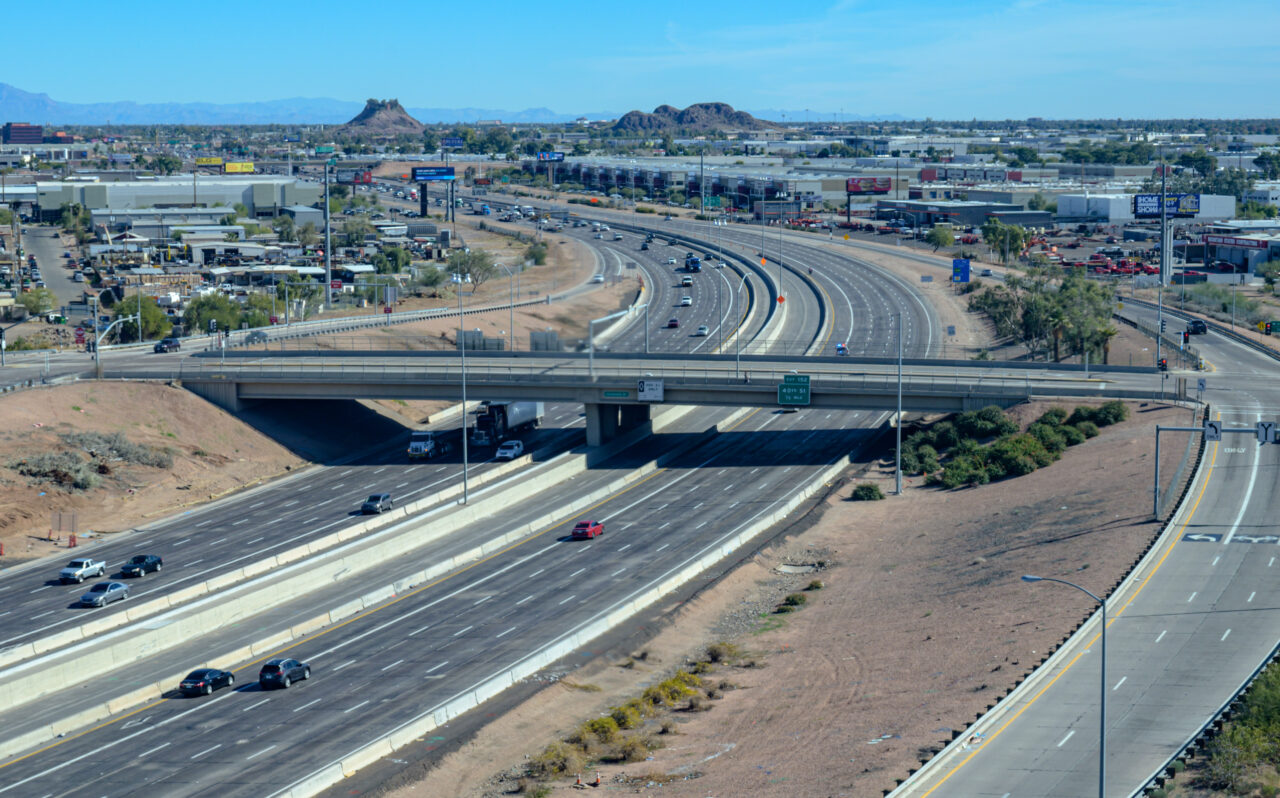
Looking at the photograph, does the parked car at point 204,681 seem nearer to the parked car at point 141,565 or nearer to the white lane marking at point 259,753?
the white lane marking at point 259,753

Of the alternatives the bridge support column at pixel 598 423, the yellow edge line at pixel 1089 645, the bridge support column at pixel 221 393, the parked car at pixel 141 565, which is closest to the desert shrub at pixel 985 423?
the yellow edge line at pixel 1089 645

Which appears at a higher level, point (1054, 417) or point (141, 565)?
point (1054, 417)

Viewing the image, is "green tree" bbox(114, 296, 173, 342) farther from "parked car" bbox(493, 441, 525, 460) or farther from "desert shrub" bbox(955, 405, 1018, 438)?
"desert shrub" bbox(955, 405, 1018, 438)

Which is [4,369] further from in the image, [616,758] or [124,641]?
[616,758]

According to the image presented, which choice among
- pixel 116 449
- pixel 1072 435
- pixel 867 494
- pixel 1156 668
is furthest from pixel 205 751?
pixel 1072 435

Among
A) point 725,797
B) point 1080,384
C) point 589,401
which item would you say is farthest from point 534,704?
point 1080,384

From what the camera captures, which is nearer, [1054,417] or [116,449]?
[116,449]

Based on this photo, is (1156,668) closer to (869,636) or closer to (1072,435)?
(869,636)
